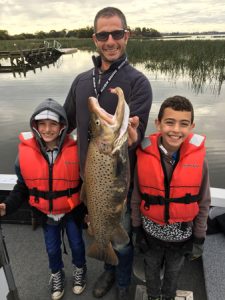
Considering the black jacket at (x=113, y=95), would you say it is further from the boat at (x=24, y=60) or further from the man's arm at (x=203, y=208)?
the boat at (x=24, y=60)

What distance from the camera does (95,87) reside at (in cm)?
237

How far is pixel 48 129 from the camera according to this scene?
2545mm

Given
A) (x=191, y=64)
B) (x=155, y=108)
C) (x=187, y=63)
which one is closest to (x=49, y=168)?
(x=155, y=108)

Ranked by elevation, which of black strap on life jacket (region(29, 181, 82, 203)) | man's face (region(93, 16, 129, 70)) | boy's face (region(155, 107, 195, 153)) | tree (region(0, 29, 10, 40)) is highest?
tree (region(0, 29, 10, 40))

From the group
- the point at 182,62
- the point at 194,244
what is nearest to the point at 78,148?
the point at 194,244

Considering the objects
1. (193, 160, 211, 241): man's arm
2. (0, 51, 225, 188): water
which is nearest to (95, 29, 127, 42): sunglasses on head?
(193, 160, 211, 241): man's arm

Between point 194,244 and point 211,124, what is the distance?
7877mm

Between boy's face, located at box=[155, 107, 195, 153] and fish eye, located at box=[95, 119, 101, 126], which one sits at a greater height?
fish eye, located at box=[95, 119, 101, 126]

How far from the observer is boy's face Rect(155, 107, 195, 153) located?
2.19m

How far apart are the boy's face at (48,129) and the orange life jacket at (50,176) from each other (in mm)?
129

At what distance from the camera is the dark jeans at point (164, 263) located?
2.46 m

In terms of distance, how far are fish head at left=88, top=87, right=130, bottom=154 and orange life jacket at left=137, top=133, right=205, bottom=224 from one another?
0.65m

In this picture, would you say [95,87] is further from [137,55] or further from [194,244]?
[137,55]

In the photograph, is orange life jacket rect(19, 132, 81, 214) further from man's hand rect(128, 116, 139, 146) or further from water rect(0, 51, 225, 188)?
water rect(0, 51, 225, 188)
